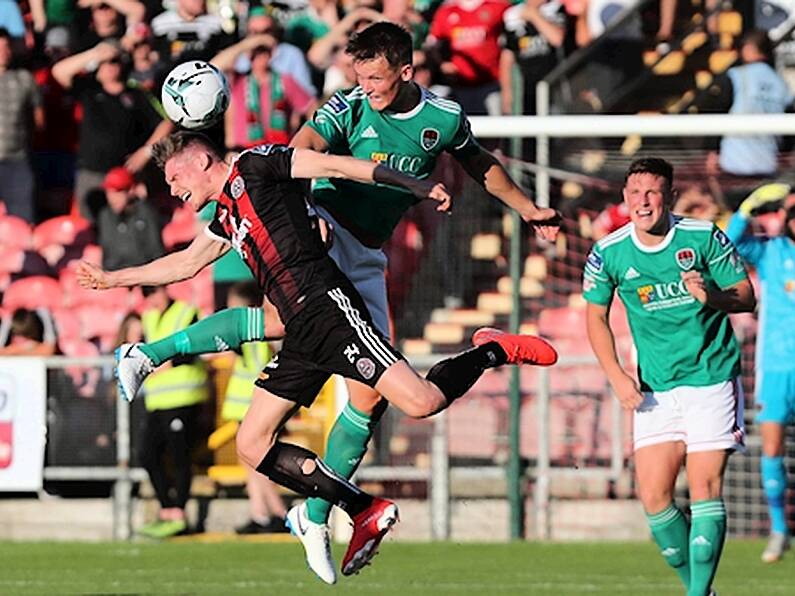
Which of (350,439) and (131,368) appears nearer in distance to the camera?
(131,368)

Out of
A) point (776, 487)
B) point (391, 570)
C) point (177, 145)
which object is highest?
point (177, 145)

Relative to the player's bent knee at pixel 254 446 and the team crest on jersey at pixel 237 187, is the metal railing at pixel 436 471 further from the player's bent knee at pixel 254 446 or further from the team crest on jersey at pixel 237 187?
the team crest on jersey at pixel 237 187

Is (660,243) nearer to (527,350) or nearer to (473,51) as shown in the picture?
(527,350)

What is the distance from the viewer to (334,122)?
10.4 metres

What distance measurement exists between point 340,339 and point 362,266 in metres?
0.77

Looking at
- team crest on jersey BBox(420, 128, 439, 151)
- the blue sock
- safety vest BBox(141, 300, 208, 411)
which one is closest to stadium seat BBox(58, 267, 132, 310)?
safety vest BBox(141, 300, 208, 411)

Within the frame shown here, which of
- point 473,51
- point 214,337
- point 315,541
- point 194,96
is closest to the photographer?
point 194,96

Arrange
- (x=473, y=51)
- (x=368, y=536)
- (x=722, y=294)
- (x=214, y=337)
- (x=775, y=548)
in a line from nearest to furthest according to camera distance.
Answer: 1. (x=368, y=536)
2. (x=722, y=294)
3. (x=214, y=337)
4. (x=775, y=548)
5. (x=473, y=51)

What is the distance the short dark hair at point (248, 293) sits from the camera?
16.1m

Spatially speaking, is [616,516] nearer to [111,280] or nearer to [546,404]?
[546,404]

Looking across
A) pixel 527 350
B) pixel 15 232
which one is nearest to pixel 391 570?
pixel 527 350

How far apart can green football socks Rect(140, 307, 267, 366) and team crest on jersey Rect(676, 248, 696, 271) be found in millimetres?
2118

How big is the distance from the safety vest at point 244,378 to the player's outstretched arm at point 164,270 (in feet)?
19.3

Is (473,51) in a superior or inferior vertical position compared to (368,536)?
superior
